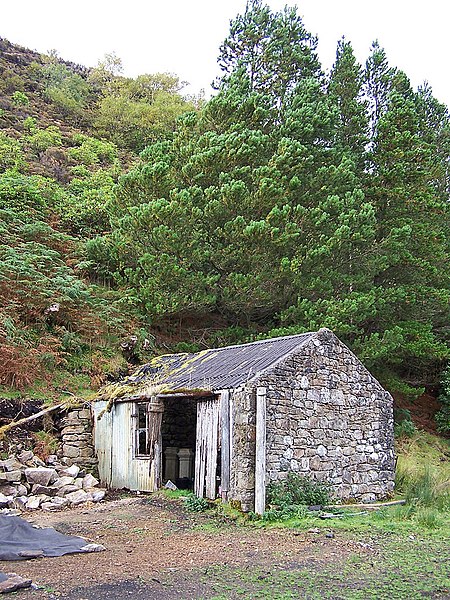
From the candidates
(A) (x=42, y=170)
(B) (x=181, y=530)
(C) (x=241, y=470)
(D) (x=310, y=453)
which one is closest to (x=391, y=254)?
(D) (x=310, y=453)

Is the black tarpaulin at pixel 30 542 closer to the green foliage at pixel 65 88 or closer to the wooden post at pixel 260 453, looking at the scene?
the wooden post at pixel 260 453

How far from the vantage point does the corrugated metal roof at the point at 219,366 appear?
10.8 metres

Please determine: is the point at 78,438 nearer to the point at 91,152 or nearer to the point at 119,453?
the point at 119,453

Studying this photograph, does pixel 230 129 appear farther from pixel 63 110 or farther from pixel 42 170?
pixel 63 110

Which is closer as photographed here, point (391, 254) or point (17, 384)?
point (17, 384)

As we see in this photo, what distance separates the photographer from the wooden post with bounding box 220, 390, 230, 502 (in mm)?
10102

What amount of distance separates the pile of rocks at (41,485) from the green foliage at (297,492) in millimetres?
3629

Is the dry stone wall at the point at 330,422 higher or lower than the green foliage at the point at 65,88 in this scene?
lower

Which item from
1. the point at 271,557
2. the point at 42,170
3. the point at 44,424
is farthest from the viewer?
the point at 42,170

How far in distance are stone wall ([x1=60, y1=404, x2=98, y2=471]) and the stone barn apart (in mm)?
183

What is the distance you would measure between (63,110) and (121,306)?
83.1 feet

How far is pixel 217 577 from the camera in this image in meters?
6.41

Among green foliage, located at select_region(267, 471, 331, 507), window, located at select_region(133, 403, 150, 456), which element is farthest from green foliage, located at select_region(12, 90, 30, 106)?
green foliage, located at select_region(267, 471, 331, 507)

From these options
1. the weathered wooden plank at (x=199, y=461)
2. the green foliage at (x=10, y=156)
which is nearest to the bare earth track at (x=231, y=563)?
the weathered wooden plank at (x=199, y=461)
